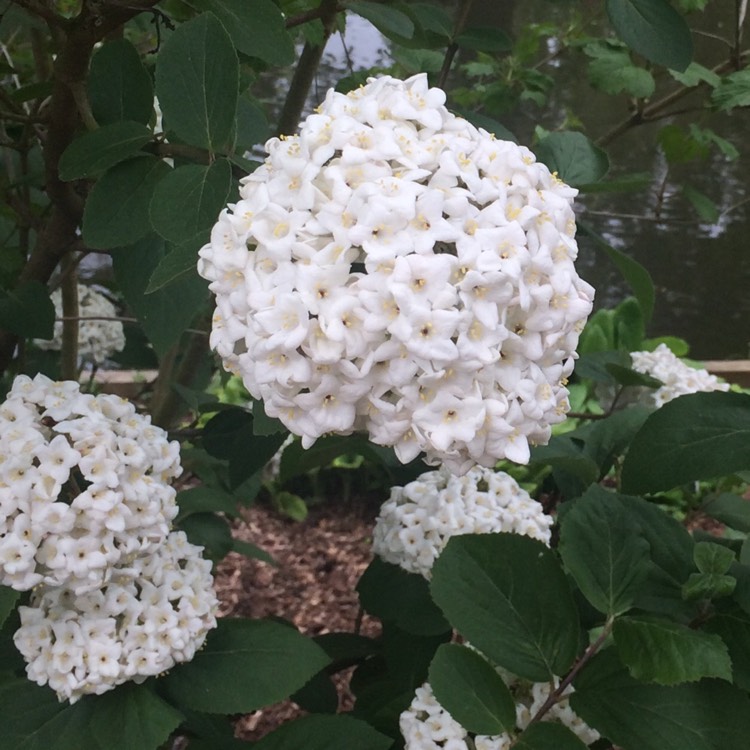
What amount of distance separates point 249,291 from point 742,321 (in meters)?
2.64

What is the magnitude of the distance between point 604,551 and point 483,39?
574 millimetres

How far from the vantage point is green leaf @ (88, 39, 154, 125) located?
0.78 m

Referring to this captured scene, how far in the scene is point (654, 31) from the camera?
71 cm

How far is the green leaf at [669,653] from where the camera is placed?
0.64 m

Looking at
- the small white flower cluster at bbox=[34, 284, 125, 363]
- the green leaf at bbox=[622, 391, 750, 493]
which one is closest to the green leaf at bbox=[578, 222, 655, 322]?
the green leaf at bbox=[622, 391, 750, 493]

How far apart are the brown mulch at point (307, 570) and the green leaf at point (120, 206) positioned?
120 centimetres

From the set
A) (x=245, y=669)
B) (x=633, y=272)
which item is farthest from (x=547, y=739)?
(x=633, y=272)

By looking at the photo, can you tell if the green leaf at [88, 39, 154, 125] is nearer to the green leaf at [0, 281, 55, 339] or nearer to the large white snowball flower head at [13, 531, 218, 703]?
the green leaf at [0, 281, 55, 339]

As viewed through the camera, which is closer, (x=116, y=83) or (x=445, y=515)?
(x=116, y=83)

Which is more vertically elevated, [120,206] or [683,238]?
[120,206]

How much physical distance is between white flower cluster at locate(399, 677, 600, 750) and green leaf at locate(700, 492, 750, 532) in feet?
1.30

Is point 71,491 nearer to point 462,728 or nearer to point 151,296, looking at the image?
point 151,296

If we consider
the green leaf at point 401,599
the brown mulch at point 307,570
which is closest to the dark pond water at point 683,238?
the brown mulch at point 307,570

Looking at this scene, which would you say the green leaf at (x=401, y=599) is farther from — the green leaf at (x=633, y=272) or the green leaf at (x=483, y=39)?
the green leaf at (x=483, y=39)
